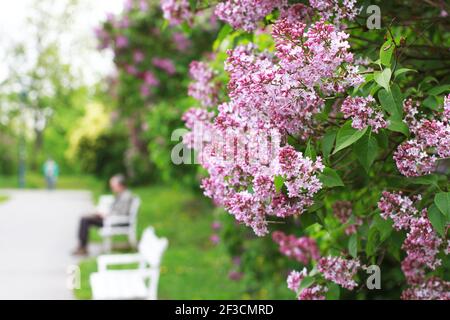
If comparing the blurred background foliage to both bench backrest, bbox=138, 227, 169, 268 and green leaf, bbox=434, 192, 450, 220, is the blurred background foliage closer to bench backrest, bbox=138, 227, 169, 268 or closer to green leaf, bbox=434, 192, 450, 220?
green leaf, bbox=434, 192, 450, 220

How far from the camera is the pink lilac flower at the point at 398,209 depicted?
3.05 meters

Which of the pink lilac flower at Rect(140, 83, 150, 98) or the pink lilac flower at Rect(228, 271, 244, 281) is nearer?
the pink lilac flower at Rect(228, 271, 244, 281)

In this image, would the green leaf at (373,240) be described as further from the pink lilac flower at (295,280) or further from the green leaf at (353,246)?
the pink lilac flower at (295,280)

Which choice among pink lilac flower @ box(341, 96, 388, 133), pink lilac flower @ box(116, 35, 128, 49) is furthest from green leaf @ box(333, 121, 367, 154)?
pink lilac flower @ box(116, 35, 128, 49)

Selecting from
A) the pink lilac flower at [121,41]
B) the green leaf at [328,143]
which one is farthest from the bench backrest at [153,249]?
the pink lilac flower at [121,41]

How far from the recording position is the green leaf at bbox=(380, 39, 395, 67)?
2725mm

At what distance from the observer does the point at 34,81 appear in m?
41.8

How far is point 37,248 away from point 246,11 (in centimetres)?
966

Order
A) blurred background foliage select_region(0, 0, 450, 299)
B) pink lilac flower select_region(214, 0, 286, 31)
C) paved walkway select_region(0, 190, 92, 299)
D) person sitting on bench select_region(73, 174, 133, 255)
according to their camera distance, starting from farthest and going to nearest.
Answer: person sitting on bench select_region(73, 174, 133, 255) → paved walkway select_region(0, 190, 92, 299) → blurred background foliage select_region(0, 0, 450, 299) → pink lilac flower select_region(214, 0, 286, 31)

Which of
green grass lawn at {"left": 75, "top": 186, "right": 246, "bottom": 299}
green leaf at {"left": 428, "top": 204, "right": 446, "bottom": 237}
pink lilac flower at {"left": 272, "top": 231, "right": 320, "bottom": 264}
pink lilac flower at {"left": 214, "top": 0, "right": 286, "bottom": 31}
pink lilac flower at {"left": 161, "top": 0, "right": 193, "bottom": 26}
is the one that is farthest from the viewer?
green grass lawn at {"left": 75, "top": 186, "right": 246, "bottom": 299}

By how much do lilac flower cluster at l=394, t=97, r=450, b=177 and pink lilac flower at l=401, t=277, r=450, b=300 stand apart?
100 centimetres

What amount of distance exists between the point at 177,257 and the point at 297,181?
29.2 ft
